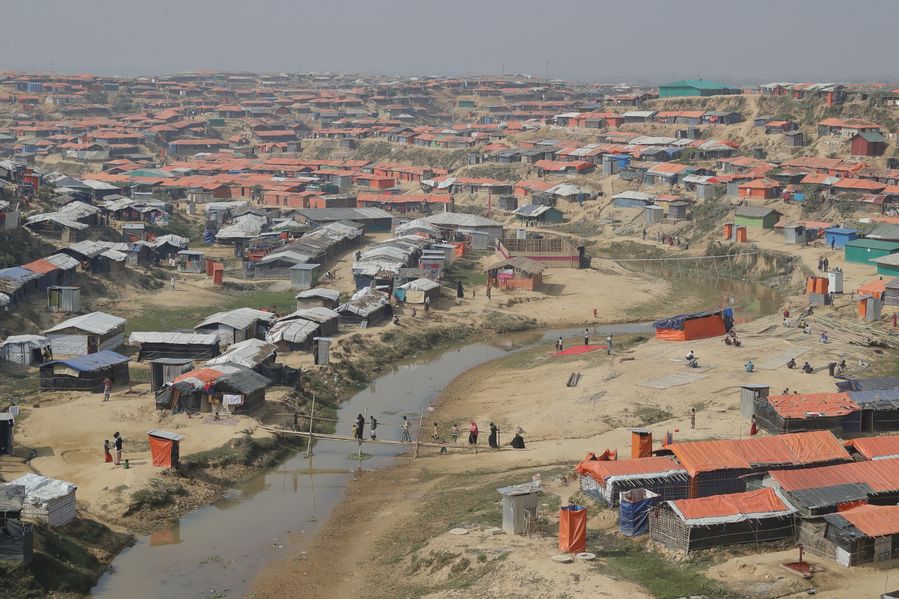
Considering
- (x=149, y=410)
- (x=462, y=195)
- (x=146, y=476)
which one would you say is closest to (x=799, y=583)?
(x=146, y=476)

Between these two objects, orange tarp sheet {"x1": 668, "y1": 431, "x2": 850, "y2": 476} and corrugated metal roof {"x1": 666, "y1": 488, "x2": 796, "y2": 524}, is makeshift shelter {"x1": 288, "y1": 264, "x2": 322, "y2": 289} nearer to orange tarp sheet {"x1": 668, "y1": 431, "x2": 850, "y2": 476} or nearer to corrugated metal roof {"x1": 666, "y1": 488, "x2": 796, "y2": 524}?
orange tarp sheet {"x1": 668, "y1": 431, "x2": 850, "y2": 476}

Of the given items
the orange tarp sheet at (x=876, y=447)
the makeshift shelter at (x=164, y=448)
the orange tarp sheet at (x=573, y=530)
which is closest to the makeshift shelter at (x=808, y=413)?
the orange tarp sheet at (x=876, y=447)

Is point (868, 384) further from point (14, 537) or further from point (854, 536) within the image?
point (14, 537)

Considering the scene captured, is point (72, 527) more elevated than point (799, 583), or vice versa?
point (799, 583)

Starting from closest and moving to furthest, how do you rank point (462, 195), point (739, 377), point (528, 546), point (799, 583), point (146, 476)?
point (799, 583) < point (528, 546) < point (146, 476) < point (739, 377) < point (462, 195)

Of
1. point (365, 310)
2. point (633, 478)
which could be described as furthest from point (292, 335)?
point (633, 478)

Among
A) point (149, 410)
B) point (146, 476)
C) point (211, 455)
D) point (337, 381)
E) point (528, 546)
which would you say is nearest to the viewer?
point (528, 546)

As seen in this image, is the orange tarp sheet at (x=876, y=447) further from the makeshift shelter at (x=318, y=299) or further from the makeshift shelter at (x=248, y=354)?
the makeshift shelter at (x=318, y=299)

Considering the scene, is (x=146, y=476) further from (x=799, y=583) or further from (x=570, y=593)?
(x=799, y=583)
